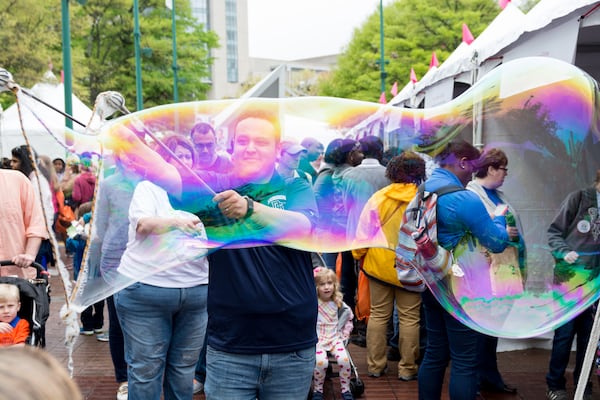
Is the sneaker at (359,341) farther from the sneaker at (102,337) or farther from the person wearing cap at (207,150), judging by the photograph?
the person wearing cap at (207,150)

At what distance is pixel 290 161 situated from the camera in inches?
105

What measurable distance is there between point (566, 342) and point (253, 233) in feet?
10.2

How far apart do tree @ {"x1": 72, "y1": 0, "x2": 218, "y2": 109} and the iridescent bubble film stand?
83.8 ft

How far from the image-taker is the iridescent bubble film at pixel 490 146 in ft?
9.82

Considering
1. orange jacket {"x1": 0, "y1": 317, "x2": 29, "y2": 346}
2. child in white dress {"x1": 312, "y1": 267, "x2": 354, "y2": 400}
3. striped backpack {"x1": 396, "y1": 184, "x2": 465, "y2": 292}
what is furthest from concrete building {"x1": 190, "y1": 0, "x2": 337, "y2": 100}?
striped backpack {"x1": 396, "y1": 184, "x2": 465, "y2": 292}

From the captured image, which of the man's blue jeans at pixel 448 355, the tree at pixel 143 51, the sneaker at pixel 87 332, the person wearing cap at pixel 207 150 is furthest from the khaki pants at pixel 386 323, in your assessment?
the tree at pixel 143 51

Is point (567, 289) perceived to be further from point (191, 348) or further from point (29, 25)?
point (29, 25)

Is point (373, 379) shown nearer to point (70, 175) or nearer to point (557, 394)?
point (557, 394)

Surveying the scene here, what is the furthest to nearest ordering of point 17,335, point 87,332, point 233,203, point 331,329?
point 87,332
point 331,329
point 17,335
point 233,203

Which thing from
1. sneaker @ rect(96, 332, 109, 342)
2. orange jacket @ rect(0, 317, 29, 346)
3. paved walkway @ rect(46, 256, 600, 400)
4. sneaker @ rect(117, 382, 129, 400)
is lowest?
sneaker @ rect(96, 332, 109, 342)

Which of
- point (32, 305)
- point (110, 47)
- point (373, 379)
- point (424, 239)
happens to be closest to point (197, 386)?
point (373, 379)

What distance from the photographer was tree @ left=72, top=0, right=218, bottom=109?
96.2 feet

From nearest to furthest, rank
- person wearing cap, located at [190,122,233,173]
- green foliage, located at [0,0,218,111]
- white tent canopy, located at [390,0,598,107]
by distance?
1. person wearing cap, located at [190,122,233,173]
2. white tent canopy, located at [390,0,598,107]
3. green foliage, located at [0,0,218,111]

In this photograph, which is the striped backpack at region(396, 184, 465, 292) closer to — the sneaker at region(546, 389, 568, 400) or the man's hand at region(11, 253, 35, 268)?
the sneaker at region(546, 389, 568, 400)
